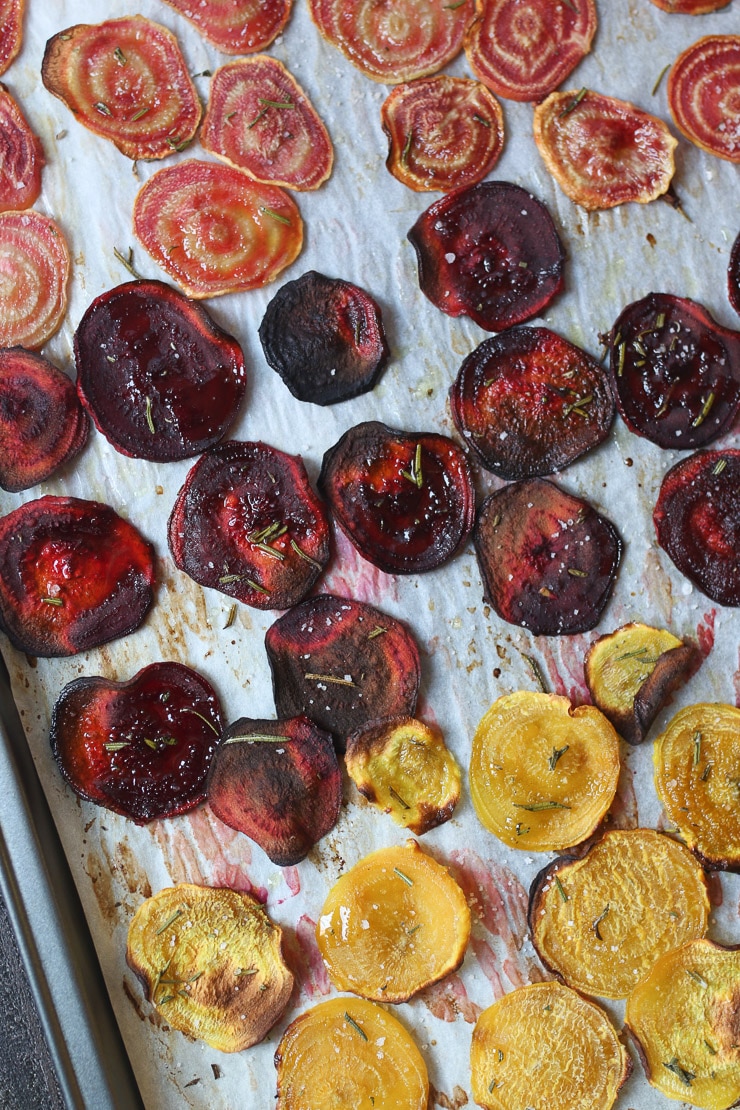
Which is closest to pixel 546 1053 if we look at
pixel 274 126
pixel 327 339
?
pixel 327 339

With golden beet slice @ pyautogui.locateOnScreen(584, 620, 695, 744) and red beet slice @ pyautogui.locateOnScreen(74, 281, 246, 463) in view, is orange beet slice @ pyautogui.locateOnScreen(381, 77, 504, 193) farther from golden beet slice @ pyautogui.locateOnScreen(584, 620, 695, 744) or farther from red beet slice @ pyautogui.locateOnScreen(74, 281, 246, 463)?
golden beet slice @ pyautogui.locateOnScreen(584, 620, 695, 744)

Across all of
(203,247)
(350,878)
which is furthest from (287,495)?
(350,878)

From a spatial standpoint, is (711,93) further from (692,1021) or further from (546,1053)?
(546,1053)

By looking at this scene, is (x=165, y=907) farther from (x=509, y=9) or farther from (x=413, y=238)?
(x=509, y=9)

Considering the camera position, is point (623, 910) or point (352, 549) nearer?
point (623, 910)

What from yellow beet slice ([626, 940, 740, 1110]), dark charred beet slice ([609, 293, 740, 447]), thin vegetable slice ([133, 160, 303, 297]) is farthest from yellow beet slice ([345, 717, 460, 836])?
thin vegetable slice ([133, 160, 303, 297])

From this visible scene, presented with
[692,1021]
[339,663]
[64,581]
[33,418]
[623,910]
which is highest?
[33,418]

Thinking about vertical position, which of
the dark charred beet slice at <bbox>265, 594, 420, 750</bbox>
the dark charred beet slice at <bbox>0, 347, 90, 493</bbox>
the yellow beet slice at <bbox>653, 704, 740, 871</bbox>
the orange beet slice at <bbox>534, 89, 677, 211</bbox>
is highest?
the orange beet slice at <bbox>534, 89, 677, 211</bbox>
